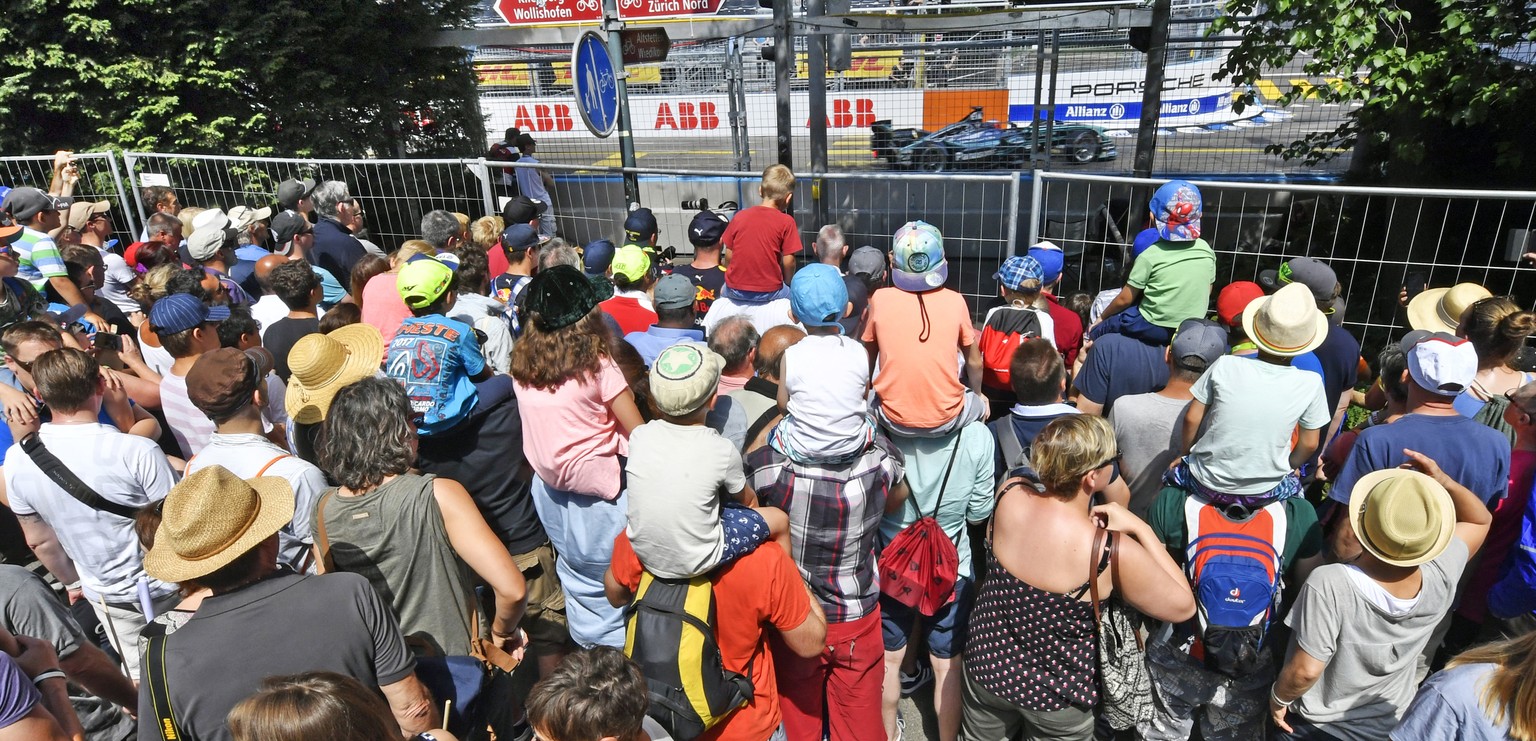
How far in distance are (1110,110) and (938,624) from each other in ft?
39.5

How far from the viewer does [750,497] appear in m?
2.49

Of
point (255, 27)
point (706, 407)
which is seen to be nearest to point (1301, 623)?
point (706, 407)

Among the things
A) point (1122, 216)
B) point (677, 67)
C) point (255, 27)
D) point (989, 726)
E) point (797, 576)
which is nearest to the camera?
point (797, 576)

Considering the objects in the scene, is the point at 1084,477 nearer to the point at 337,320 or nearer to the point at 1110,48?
the point at 337,320

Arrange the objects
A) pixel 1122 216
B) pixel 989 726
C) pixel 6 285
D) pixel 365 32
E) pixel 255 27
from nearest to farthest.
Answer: pixel 989 726 < pixel 6 285 < pixel 1122 216 < pixel 255 27 < pixel 365 32

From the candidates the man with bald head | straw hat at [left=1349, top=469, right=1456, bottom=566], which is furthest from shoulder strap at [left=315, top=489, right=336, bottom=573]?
straw hat at [left=1349, top=469, right=1456, bottom=566]

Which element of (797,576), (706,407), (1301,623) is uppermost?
(706,407)

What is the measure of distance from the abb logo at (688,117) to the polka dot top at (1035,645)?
11673 mm

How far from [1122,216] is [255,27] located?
9463 millimetres

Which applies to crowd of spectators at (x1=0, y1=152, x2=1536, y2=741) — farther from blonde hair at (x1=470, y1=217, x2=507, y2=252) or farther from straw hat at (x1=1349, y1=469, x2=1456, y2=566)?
blonde hair at (x1=470, y1=217, x2=507, y2=252)

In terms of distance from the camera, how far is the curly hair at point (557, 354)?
113 inches

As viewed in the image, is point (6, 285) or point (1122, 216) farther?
point (1122, 216)

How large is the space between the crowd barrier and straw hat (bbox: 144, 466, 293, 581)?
3.38m

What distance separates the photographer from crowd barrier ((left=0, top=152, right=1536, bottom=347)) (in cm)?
538
